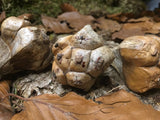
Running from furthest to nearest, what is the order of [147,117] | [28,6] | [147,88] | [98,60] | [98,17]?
[98,17], [28,6], [147,88], [98,60], [147,117]

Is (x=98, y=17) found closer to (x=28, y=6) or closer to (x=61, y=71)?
(x=28, y=6)

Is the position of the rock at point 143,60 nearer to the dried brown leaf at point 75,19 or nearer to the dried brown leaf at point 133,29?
the dried brown leaf at point 133,29

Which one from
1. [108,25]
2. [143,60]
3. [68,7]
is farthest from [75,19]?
[143,60]

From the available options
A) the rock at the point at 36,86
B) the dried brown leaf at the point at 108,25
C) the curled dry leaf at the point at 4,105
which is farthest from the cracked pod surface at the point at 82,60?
the dried brown leaf at the point at 108,25

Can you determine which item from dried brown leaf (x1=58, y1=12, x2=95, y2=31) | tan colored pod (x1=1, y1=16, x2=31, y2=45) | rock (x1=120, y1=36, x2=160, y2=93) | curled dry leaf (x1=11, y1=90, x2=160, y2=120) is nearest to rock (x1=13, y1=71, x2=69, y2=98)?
curled dry leaf (x1=11, y1=90, x2=160, y2=120)

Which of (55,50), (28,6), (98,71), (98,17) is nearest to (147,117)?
(98,71)

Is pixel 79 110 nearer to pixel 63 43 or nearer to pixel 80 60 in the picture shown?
pixel 80 60
